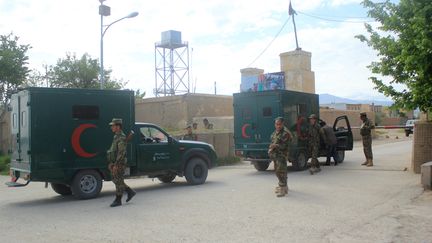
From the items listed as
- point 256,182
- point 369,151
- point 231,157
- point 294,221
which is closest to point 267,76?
point 231,157

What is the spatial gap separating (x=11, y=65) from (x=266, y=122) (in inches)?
616

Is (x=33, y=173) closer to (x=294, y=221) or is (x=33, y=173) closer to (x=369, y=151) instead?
(x=294, y=221)

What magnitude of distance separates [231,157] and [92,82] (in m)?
16.5

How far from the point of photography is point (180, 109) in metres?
27.1

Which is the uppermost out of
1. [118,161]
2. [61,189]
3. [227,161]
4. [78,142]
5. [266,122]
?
[266,122]

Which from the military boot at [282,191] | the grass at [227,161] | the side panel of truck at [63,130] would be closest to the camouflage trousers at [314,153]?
the military boot at [282,191]

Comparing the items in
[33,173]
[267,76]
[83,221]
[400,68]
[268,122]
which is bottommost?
[83,221]

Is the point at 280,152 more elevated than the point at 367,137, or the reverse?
the point at 367,137

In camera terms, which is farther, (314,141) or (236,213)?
(314,141)

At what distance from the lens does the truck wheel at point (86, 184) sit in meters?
11.7

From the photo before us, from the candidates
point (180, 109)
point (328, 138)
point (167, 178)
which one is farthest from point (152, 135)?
point (180, 109)

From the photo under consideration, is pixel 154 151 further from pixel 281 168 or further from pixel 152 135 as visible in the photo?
pixel 281 168

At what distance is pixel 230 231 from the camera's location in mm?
7805

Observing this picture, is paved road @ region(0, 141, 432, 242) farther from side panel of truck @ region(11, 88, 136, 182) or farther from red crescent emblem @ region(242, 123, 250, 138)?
red crescent emblem @ region(242, 123, 250, 138)
